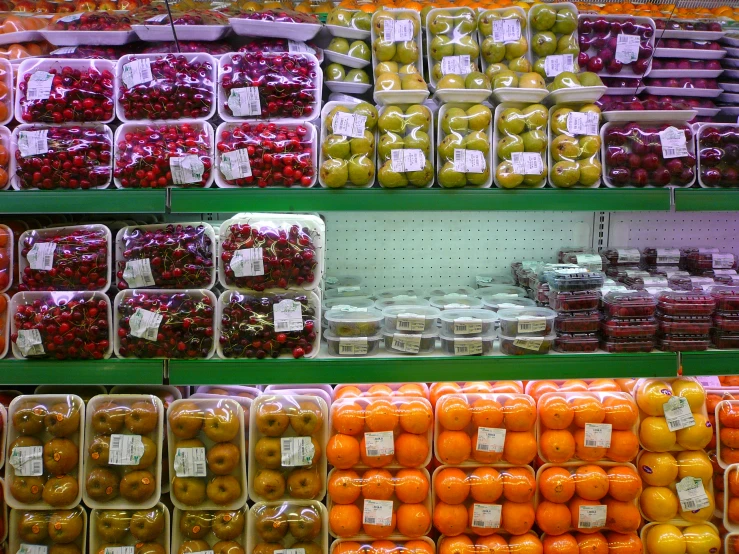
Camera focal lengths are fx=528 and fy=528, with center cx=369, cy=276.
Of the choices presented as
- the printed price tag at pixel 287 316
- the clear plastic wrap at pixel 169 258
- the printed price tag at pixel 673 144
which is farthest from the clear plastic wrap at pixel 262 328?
the printed price tag at pixel 673 144

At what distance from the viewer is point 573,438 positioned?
1910mm

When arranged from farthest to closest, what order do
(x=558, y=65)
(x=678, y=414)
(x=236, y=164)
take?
(x=558, y=65)
(x=678, y=414)
(x=236, y=164)

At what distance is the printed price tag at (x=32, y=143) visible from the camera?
1.80 m

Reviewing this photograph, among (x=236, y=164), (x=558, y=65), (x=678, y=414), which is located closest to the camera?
(x=236, y=164)

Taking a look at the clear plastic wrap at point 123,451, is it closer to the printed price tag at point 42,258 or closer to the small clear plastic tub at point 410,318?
the printed price tag at point 42,258

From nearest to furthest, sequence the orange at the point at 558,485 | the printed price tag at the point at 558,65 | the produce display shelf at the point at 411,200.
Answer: the produce display shelf at the point at 411,200
the orange at the point at 558,485
the printed price tag at the point at 558,65

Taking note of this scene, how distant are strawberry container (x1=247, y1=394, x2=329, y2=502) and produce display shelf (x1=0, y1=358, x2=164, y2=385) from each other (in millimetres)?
380

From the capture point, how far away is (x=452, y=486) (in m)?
1.84

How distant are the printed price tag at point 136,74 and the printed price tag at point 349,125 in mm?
666

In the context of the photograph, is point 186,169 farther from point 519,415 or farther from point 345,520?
Result: point 519,415

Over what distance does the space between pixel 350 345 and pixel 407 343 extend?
0.66 ft

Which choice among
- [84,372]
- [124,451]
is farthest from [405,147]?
[124,451]

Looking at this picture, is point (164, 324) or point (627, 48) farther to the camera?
point (627, 48)

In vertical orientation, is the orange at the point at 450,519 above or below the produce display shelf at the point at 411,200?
below
